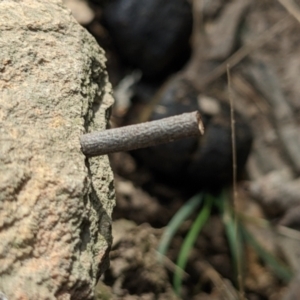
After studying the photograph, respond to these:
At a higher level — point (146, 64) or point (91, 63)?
point (146, 64)

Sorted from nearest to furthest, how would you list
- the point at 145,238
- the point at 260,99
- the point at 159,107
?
the point at 145,238 < the point at 159,107 < the point at 260,99

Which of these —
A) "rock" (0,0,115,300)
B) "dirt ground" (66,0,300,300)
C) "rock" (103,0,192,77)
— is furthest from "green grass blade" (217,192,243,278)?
"rock" (0,0,115,300)

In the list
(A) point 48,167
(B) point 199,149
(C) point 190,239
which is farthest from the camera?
(B) point 199,149

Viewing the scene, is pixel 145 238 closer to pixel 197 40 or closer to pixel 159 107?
pixel 159 107

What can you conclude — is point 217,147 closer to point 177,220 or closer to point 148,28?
point 177,220

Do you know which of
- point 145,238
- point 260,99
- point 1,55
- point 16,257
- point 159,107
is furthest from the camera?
point 260,99

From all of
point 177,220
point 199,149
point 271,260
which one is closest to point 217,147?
point 199,149

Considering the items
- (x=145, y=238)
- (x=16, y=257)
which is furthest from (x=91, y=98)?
(x=145, y=238)

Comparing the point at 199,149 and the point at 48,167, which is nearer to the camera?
the point at 48,167
